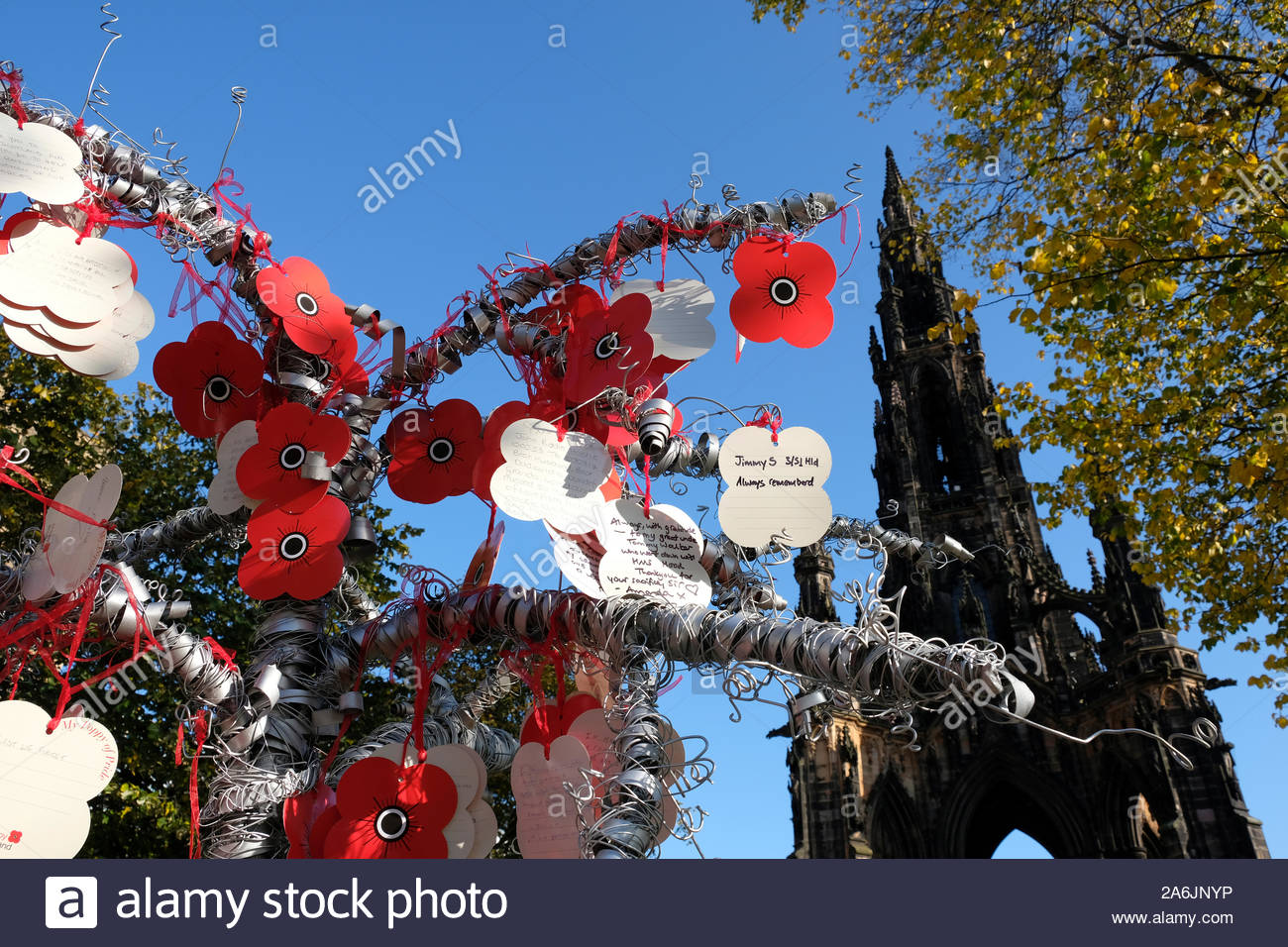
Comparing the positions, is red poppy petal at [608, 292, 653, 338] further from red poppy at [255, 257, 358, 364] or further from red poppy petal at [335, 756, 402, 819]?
red poppy petal at [335, 756, 402, 819]

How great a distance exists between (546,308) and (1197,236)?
191 inches

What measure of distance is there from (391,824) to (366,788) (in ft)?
0.52

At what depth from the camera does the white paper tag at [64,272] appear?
3336 mm

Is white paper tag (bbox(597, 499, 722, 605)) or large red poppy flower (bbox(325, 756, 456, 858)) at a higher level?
white paper tag (bbox(597, 499, 722, 605))

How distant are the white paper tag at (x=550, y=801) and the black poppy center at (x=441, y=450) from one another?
Result: 4.46ft

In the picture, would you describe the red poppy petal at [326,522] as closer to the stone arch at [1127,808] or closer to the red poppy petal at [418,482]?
the red poppy petal at [418,482]

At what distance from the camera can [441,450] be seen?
159 inches

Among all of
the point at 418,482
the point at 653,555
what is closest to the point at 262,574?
the point at 418,482

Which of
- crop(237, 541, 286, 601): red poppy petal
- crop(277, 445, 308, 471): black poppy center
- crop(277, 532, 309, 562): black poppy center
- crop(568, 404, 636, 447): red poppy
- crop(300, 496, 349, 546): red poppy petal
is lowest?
crop(237, 541, 286, 601): red poppy petal

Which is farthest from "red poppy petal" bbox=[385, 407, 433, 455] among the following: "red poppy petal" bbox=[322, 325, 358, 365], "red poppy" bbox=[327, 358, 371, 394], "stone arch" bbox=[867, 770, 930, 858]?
"stone arch" bbox=[867, 770, 930, 858]

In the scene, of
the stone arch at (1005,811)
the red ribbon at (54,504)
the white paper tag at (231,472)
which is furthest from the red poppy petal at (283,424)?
the stone arch at (1005,811)

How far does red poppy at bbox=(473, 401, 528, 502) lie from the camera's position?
3549 millimetres

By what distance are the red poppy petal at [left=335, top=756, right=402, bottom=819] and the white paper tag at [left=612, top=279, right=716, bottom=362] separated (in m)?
1.83
